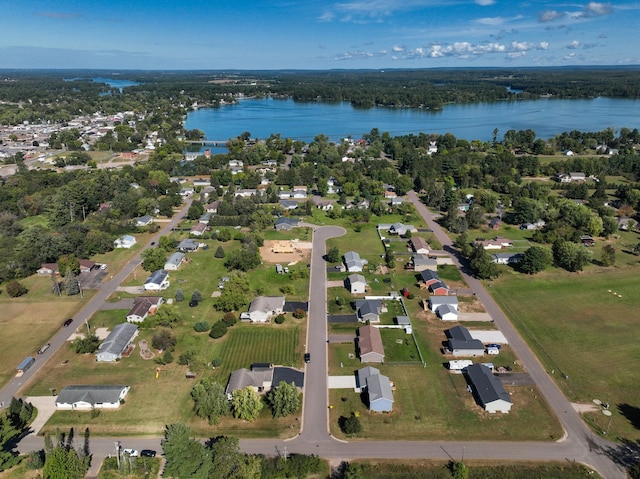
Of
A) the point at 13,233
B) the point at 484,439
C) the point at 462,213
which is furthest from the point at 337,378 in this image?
the point at 13,233

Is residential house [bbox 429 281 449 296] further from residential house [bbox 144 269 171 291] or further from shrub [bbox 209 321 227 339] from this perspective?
residential house [bbox 144 269 171 291]

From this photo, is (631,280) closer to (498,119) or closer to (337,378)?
(337,378)

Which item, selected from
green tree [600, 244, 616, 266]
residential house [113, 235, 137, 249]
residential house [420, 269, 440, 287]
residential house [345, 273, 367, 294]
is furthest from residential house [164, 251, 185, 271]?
green tree [600, 244, 616, 266]

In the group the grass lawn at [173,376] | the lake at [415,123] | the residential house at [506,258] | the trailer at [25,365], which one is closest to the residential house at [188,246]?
the grass lawn at [173,376]

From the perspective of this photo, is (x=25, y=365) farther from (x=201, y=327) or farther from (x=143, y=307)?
(x=201, y=327)

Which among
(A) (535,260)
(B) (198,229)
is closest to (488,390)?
(A) (535,260)
